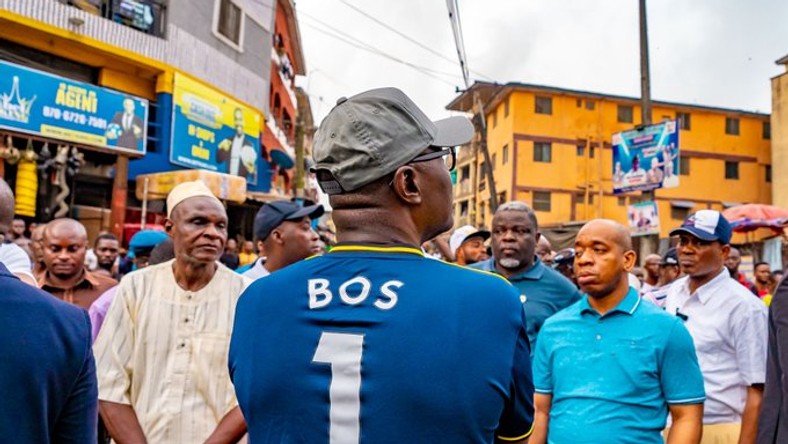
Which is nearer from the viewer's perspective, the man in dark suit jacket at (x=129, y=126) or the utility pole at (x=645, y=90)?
the utility pole at (x=645, y=90)

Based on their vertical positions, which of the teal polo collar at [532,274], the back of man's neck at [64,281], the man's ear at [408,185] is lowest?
the back of man's neck at [64,281]

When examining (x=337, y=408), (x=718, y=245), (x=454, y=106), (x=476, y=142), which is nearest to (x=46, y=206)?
(x=718, y=245)

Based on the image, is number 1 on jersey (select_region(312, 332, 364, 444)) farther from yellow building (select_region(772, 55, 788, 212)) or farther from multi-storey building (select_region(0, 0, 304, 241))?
yellow building (select_region(772, 55, 788, 212))

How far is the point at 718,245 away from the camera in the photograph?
464 cm

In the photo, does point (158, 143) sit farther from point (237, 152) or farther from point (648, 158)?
point (648, 158)

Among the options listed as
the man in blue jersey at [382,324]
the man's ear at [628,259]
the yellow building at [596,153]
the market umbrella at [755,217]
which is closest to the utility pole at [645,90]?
the market umbrella at [755,217]

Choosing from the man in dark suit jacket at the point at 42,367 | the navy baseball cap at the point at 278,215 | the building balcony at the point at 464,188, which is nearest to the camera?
the man in dark suit jacket at the point at 42,367

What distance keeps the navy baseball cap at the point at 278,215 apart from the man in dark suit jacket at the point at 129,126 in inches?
455

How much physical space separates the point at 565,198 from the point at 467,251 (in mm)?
32428

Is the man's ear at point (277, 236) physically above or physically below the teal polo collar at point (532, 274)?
above

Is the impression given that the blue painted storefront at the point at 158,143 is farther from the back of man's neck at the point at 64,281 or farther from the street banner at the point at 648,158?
the back of man's neck at the point at 64,281

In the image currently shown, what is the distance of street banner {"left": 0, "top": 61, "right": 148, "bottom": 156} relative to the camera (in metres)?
13.6

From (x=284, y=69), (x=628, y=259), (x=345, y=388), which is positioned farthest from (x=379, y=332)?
(x=284, y=69)

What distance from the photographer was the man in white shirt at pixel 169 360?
10.2 feet
